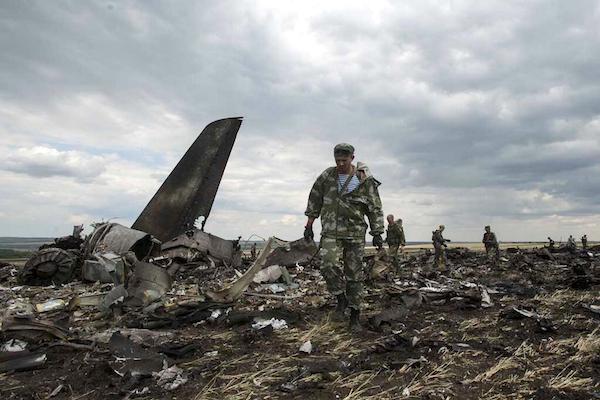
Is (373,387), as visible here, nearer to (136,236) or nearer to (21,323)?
(21,323)

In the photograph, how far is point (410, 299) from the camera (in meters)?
6.03

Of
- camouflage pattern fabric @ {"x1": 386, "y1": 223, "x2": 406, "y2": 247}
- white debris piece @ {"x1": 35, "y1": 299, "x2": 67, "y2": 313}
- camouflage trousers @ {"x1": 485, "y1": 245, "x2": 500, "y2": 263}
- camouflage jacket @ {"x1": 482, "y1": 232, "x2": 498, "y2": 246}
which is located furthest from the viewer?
camouflage jacket @ {"x1": 482, "y1": 232, "x2": 498, "y2": 246}

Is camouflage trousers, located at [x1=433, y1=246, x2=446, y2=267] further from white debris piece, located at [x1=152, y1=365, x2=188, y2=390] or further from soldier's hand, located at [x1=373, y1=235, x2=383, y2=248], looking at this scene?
white debris piece, located at [x1=152, y1=365, x2=188, y2=390]

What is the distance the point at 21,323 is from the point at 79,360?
0.86 meters

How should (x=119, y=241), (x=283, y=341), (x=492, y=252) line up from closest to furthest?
(x=283, y=341) < (x=119, y=241) < (x=492, y=252)

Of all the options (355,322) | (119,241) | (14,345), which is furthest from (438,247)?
(14,345)

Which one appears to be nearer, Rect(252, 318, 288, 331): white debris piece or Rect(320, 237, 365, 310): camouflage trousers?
Rect(252, 318, 288, 331): white debris piece

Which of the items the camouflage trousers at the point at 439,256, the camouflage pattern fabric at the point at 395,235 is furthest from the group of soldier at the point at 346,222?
the camouflage trousers at the point at 439,256

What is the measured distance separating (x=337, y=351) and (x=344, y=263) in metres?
1.35

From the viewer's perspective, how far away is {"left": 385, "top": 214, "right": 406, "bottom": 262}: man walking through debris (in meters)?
12.9

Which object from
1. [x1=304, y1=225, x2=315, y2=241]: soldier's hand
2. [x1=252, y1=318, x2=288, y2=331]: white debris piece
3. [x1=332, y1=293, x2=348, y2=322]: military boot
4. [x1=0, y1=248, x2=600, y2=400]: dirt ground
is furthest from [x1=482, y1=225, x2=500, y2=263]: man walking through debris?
[x1=252, y1=318, x2=288, y2=331]: white debris piece

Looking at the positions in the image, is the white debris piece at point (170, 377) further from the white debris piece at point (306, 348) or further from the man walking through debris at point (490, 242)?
the man walking through debris at point (490, 242)

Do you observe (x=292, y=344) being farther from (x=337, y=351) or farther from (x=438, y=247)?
(x=438, y=247)

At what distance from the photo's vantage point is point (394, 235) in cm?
1327
